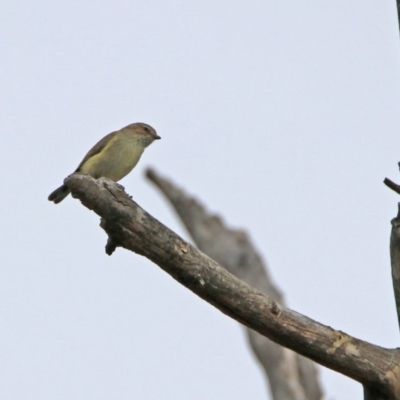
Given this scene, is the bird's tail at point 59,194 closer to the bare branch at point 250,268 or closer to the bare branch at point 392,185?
the bare branch at point 250,268

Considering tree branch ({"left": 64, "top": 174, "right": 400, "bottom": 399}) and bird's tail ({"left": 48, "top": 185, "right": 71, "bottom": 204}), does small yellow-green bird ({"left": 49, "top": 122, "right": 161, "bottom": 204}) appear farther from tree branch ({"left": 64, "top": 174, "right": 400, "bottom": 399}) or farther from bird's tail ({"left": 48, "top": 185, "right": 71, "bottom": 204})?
tree branch ({"left": 64, "top": 174, "right": 400, "bottom": 399})

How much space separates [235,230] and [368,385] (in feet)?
26.5

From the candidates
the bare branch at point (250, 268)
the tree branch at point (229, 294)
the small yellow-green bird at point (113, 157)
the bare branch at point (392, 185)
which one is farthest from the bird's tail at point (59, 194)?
the bare branch at point (392, 185)

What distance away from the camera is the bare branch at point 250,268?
10547 mm

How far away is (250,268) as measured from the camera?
1216cm

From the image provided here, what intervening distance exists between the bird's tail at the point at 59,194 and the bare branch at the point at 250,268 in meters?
3.44

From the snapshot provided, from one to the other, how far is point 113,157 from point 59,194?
635 mm

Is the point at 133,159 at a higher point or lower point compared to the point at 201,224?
lower

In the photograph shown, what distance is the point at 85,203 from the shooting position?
4379mm

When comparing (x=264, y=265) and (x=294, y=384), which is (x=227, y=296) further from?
(x=264, y=265)

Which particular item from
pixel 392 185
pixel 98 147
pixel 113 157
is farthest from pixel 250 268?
pixel 392 185

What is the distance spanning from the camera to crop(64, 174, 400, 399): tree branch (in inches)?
169

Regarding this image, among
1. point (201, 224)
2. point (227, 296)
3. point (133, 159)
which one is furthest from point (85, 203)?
point (201, 224)

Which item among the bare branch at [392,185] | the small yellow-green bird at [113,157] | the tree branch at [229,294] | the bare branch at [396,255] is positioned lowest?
the tree branch at [229,294]
